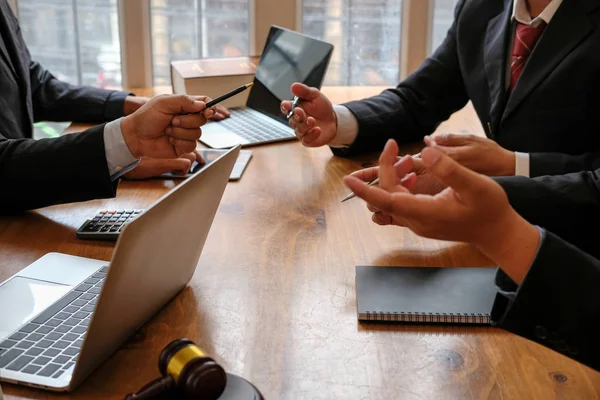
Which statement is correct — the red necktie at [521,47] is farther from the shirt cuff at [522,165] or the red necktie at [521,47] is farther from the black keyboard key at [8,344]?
the black keyboard key at [8,344]

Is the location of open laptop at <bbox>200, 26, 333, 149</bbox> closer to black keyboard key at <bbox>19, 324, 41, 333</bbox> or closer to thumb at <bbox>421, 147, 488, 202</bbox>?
black keyboard key at <bbox>19, 324, 41, 333</bbox>

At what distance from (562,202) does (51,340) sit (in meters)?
0.85

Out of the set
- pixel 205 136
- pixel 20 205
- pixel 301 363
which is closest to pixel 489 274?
pixel 301 363

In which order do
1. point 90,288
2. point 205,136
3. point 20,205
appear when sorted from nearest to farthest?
1. point 90,288
2. point 20,205
3. point 205,136

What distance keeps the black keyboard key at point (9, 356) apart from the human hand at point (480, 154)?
790 millimetres

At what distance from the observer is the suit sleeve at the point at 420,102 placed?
1743 millimetres

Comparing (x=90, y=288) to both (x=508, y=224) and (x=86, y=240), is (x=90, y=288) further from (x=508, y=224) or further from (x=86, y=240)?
(x=508, y=224)

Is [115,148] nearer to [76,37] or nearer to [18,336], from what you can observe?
[18,336]

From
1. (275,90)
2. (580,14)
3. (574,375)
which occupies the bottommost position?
(574,375)

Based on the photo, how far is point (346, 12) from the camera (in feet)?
10.8

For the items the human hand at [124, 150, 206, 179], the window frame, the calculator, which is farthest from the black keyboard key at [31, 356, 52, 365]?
the window frame

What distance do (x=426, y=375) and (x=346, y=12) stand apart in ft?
8.86

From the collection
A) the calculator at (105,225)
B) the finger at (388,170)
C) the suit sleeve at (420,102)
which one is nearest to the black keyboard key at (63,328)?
the calculator at (105,225)

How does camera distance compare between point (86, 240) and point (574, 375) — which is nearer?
point (574, 375)
